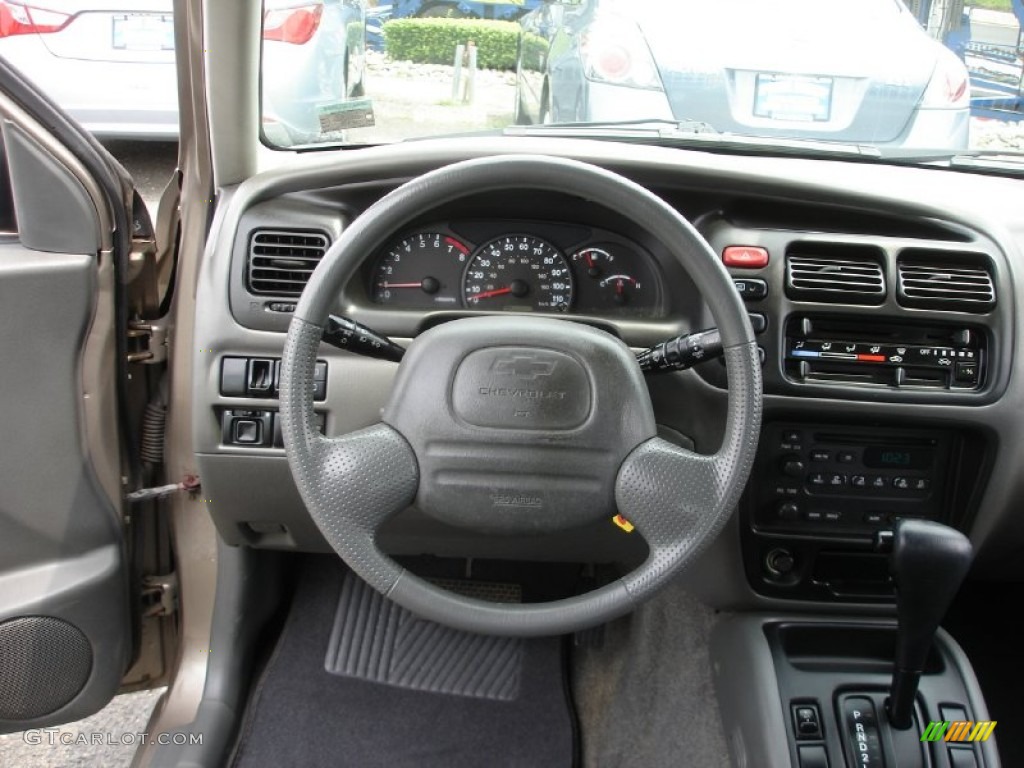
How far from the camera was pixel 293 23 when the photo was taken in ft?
5.54

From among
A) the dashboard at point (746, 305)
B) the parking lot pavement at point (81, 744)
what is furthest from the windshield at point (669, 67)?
the parking lot pavement at point (81, 744)

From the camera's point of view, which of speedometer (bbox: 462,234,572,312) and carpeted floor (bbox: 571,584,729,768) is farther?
carpeted floor (bbox: 571,584,729,768)

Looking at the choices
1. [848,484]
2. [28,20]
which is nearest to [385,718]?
[848,484]

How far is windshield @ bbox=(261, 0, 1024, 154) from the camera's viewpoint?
1.73 meters

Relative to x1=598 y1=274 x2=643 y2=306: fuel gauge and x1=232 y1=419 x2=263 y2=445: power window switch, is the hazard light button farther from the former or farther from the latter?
x1=232 y1=419 x2=263 y2=445: power window switch

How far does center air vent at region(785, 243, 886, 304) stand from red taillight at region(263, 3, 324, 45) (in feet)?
3.18

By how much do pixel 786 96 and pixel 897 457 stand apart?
71cm

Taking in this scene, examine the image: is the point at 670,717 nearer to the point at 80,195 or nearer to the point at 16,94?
the point at 80,195

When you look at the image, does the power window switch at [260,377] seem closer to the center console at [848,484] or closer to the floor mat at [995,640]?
the center console at [848,484]

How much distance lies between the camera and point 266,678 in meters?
1.99

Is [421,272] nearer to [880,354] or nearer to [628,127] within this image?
[628,127]

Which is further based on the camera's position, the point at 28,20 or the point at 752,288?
the point at 28,20

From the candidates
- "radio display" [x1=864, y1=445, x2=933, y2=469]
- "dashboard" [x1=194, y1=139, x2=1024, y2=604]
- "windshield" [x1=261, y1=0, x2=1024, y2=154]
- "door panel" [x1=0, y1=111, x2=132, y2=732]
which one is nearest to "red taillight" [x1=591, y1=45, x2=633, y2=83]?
"windshield" [x1=261, y1=0, x2=1024, y2=154]

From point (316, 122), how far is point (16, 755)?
1.45 m
